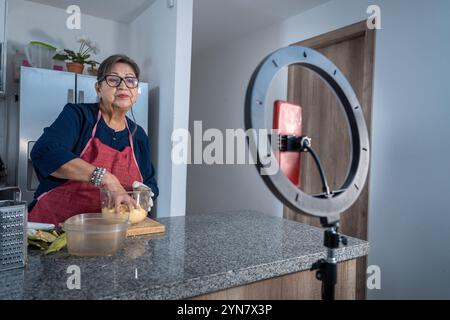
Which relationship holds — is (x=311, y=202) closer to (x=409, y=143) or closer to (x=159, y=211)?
(x=409, y=143)

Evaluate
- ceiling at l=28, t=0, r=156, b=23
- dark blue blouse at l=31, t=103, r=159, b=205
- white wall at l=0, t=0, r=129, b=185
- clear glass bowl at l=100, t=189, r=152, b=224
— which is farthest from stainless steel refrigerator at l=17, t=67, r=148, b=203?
clear glass bowl at l=100, t=189, r=152, b=224

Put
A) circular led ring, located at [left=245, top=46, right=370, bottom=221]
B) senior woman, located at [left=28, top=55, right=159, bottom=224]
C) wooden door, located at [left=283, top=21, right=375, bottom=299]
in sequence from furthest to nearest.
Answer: wooden door, located at [left=283, top=21, right=375, bottom=299], senior woman, located at [left=28, top=55, right=159, bottom=224], circular led ring, located at [left=245, top=46, right=370, bottom=221]

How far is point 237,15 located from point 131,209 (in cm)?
221

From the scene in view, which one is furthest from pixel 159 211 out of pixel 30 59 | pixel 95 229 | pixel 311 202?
pixel 311 202

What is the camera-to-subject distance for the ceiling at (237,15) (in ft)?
7.66

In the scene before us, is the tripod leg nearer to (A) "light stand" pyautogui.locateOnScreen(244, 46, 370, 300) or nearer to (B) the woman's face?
(A) "light stand" pyautogui.locateOnScreen(244, 46, 370, 300)

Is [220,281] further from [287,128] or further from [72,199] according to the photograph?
[72,199]

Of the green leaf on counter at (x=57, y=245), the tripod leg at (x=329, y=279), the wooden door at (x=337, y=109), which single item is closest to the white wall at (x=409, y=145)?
the wooden door at (x=337, y=109)

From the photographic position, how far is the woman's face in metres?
1.20

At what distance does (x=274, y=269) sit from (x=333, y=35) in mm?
1981

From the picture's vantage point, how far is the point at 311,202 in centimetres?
46

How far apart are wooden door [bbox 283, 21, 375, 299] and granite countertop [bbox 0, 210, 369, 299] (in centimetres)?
121

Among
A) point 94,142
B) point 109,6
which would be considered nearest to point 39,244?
point 94,142

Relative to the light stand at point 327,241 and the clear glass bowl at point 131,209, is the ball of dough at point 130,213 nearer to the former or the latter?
the clear glass bowl at point 131,209
